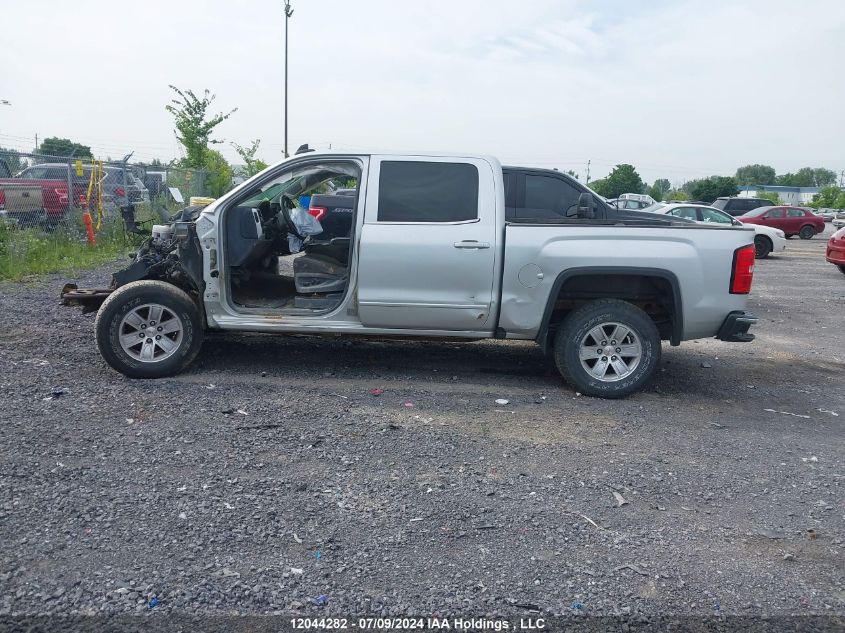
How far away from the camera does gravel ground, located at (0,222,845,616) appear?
10.4 ft

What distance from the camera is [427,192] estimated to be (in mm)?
6051

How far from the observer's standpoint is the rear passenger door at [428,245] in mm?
5879

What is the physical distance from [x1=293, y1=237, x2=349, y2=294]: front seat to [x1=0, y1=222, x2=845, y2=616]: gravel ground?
75cm

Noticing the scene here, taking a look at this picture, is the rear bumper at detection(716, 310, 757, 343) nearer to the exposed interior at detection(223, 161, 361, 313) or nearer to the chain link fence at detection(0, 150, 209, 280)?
the exposed interior at detection(223, 161, 361, 313)

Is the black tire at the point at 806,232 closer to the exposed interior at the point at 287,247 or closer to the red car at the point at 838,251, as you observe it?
the red car at the point at 838,251

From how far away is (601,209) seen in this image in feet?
35.5

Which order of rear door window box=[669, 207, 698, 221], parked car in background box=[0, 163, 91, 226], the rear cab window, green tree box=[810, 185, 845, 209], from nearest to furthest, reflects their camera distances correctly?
the rear cab window, parked car in background box=[0, 163, 91, 226], rear door window box=[669, 207, 698, 221], green tree box=[810, 185, 845, 209]

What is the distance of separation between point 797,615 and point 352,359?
450cm

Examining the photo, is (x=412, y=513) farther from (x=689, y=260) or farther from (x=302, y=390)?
(x=689, y=260)

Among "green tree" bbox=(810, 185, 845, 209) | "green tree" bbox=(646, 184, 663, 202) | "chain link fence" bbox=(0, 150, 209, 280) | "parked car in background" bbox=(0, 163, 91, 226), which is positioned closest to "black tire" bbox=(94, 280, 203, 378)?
"chain link fence" bbox=(0, 150, 209, 280)

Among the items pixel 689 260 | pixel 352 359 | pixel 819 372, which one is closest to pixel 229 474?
pixel 352 359

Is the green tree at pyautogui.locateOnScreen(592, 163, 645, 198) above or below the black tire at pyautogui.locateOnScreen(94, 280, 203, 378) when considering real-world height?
above

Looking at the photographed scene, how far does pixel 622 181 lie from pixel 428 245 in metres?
61.8

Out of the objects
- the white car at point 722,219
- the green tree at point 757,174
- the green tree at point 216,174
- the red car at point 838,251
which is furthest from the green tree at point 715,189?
the green tree at point 757,174
